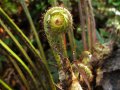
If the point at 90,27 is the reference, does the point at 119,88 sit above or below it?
below

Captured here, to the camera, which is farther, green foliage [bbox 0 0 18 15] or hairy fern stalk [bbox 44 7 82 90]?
green foliage [bbox 0 0 18 15]

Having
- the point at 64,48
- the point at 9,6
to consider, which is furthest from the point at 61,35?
the point at 9,6

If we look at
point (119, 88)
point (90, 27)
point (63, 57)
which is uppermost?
→ point (63, 57)

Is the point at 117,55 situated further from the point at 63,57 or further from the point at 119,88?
the point at 63,57

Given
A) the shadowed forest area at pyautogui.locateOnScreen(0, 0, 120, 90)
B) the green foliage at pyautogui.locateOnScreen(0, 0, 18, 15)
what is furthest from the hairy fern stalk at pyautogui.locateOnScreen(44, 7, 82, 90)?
the green foliage at pyautogui.locateOnScreen(0, 0, 18, 15)

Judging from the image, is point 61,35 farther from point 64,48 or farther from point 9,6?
point 9,6

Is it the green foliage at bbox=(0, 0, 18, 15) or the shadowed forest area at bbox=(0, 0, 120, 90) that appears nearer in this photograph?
the shadowed forest area at bbox=(0, 0, 120, 90)

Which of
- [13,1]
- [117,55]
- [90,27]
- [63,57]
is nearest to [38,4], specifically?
[13,1]

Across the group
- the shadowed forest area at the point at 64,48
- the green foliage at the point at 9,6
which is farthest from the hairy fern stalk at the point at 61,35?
the green foliage at the point at 9,6

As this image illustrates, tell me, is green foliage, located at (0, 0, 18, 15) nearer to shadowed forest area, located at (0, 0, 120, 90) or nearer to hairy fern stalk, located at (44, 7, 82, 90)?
shadowed forest area, located at (0, 0, 120, 90)
